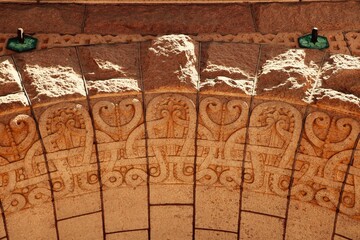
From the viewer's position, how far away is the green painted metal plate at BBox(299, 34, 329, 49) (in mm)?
3279

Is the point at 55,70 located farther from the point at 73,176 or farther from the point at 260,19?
the point at 260,19

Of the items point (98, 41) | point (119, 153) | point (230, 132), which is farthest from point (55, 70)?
point (230, 132)

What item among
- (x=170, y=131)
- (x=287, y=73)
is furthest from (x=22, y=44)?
(x=287, y=73)

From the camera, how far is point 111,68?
3133mm

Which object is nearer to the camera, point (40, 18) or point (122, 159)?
point (122, 159)

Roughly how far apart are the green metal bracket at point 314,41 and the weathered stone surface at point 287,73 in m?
0.06

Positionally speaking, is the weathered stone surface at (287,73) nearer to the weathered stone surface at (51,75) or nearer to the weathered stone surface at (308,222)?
the weathered stone surface at (308,222)

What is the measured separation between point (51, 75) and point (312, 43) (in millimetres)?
1331

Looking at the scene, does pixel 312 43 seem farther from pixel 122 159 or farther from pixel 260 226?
pixel 122 159

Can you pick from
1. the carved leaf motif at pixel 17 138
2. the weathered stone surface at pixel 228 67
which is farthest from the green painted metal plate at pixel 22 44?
the weathered stone surface at pixel 228 67

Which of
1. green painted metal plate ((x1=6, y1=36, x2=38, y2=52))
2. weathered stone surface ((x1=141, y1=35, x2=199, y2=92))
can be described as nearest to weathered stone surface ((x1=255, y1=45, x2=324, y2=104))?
weathered stone surface ((x1=141, y1=35, x2=199, y2=92))

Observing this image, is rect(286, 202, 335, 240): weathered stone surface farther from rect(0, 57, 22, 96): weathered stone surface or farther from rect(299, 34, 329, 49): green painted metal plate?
rect(0, 57, 22, 96): weathered stone surface

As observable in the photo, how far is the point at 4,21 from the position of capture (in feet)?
10.8

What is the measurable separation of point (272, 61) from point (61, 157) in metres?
1.14
